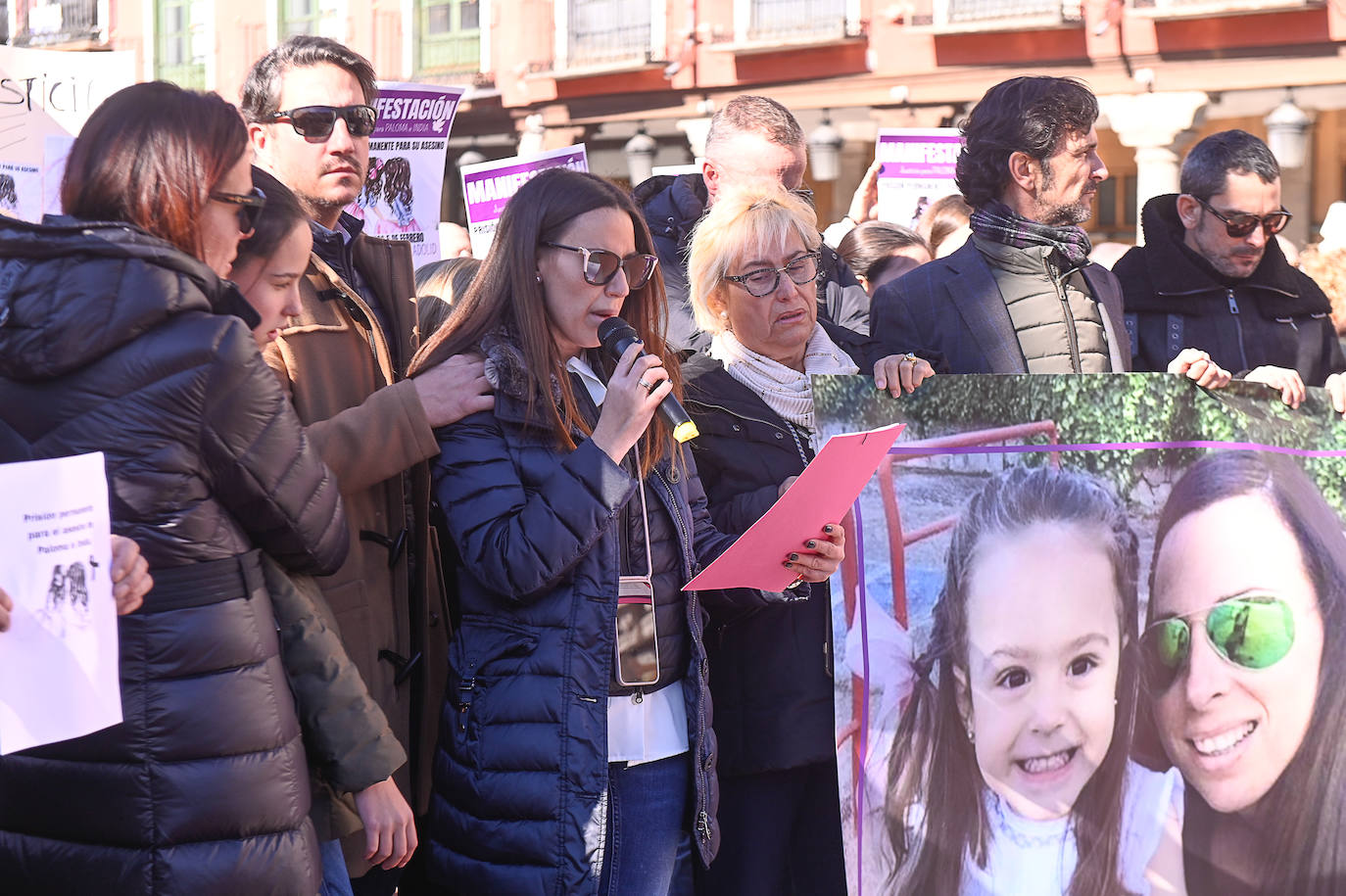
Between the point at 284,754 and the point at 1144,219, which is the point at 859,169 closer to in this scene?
the point at 1144,219

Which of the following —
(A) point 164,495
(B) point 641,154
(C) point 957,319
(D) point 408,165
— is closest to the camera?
(A) point 164,495

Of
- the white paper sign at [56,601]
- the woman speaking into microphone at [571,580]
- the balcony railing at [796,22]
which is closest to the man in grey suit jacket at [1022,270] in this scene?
the woman speaking into microphone at [571,580]

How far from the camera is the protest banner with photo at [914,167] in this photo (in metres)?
7.29

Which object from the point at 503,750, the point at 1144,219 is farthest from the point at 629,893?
the point at 1144,219

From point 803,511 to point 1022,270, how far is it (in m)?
1.11

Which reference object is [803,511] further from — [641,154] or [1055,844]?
[641,154]

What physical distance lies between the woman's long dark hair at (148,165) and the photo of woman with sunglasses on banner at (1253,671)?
1.98 m

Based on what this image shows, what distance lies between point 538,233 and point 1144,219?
2.13 meters

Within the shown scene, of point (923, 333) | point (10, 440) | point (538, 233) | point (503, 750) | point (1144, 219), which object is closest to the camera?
point (10, 440)

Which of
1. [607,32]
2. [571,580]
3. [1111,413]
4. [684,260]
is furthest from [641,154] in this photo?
[571,580]

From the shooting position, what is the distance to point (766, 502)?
3.06m

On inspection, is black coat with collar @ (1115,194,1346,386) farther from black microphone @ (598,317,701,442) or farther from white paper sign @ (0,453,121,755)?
white paper sign @ (0,453,121,755)

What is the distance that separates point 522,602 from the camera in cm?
257

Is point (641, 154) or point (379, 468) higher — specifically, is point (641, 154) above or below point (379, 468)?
above
